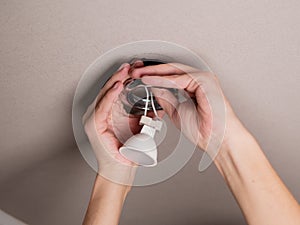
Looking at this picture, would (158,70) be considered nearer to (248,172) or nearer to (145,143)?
(145,143)

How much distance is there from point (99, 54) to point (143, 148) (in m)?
0.17

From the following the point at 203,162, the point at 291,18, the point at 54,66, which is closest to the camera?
the point at 291,18

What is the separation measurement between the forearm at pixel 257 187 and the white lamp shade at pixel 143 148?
14 centimetres

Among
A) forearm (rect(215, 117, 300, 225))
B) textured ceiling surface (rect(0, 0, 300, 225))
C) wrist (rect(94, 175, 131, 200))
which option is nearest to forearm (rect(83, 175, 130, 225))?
wrist (rect(94, 175, 131, 200))

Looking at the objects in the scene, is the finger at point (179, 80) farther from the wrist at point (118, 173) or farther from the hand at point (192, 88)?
the wrist at point (118, 173)

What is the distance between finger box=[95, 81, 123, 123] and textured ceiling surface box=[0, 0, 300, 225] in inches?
2.4

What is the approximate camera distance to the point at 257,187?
2.51 feet

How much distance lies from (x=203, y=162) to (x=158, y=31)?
0.35 m

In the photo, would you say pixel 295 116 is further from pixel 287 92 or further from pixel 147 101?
pixel 147 101

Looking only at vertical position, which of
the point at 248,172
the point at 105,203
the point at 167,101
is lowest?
the point at 105,203

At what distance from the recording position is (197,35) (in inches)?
27.6

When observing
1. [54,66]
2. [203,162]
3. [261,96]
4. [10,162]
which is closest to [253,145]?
[261,96]

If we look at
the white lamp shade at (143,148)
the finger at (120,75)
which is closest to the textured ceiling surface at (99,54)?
the finger at (120,75)

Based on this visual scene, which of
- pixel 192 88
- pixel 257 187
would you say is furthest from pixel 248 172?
pixel 192 88
